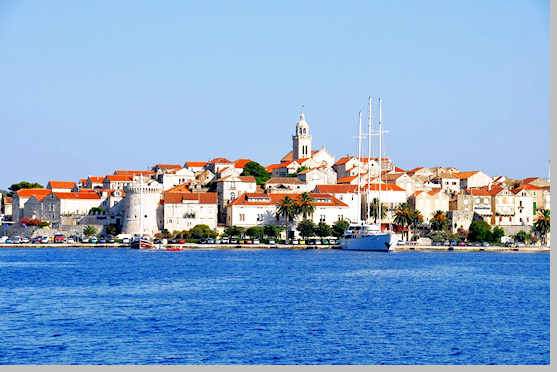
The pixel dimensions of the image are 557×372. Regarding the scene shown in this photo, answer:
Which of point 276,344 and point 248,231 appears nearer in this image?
point 276,344

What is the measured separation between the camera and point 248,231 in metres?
86.6

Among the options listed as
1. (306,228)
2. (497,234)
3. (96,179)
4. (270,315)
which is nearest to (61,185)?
(96,179)

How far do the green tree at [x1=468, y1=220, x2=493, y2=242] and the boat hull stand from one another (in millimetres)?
15226

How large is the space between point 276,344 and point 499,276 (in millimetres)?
27424

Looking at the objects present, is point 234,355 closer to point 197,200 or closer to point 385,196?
point 197,200

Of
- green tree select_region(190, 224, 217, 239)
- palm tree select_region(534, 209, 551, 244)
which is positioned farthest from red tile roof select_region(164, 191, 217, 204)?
palm tree select_region(534, 209, 551, 244)

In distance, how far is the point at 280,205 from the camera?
87062mm

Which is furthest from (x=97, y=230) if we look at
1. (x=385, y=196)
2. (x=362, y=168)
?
(x=362, y=168)

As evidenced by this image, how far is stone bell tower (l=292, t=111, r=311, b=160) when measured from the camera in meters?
127

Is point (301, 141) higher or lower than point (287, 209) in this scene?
higher

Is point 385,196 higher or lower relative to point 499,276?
higher

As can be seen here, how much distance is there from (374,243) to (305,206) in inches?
439

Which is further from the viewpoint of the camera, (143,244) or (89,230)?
(89,230)

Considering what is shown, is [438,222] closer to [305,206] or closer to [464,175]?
[305,206]
